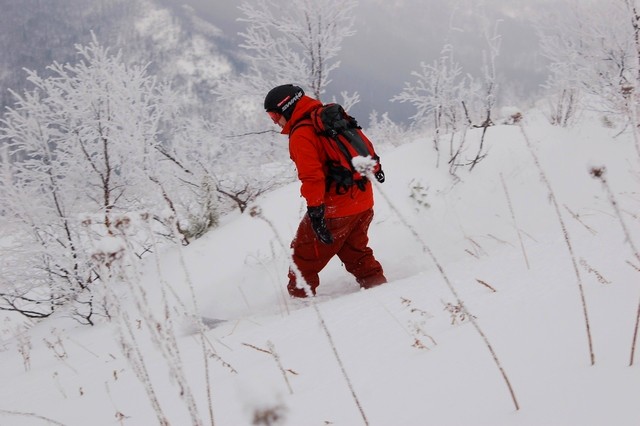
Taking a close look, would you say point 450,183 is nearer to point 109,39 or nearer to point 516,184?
point 516,184

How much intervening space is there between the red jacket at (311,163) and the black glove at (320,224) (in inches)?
1.7

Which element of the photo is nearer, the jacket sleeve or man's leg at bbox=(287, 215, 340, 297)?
the jacket sleeve

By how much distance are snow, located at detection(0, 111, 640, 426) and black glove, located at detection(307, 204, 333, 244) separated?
0.63 metres

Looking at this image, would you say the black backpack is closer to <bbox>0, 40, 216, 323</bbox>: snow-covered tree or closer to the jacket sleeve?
the jacket sleeve

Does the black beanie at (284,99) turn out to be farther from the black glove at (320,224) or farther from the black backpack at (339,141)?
the black glove at (320,224)

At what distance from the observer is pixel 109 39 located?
122625mm

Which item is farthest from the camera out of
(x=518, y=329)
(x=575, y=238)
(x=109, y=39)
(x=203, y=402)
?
(x=109, y=39)

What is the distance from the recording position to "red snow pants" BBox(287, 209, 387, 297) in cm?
332

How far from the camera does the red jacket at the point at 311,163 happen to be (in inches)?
113

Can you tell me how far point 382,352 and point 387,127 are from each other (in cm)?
1703

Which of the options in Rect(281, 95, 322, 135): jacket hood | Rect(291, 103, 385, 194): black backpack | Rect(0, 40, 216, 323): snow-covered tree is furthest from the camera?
Rect(0, 40, 216, 323): snow-covered tree

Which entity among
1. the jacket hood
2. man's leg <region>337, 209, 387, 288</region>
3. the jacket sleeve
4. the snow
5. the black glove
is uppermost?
the jacket hood

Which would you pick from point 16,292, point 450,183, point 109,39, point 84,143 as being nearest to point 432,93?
point 450,183

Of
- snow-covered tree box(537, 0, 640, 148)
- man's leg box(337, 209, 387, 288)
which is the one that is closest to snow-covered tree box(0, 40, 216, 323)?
man's leg box(337, 209, 387, 288)
